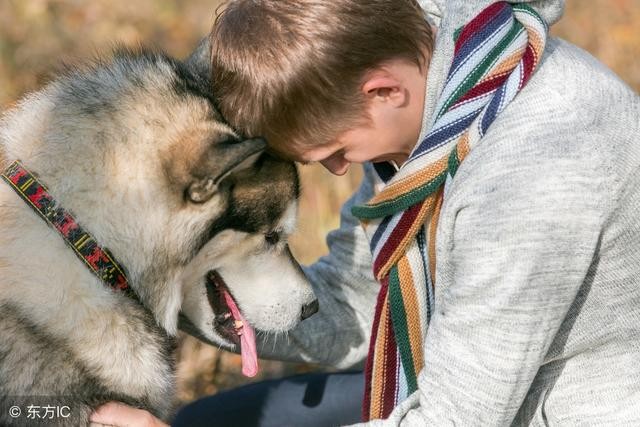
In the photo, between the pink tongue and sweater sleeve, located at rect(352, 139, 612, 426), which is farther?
the pink tongue

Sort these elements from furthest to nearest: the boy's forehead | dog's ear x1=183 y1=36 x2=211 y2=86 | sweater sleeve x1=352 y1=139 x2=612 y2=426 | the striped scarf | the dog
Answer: dog's ear x1=183 y1=36 x2=211 y2=86 → the boy's forehead → the dog → the striped scarf → sweater sleeve x1=352 y1=139 x2=612 y2=426

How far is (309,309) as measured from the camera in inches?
85.8

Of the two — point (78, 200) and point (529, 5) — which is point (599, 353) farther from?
point (78, 200)

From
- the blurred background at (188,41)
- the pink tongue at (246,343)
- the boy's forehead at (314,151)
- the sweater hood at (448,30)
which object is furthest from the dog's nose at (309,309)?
the blurred background at (188,41)

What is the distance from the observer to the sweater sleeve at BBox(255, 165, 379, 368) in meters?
2.38

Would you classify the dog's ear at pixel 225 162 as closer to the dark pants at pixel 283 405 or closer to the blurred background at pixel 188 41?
the dark pants at pixel 283 405

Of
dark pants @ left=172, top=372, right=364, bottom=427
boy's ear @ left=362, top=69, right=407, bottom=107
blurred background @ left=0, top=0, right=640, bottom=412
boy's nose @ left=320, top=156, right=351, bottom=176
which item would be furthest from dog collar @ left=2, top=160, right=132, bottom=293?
blurred background @ left=0, top=0, right=640, bottom=412

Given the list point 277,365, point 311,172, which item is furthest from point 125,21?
point 277,365

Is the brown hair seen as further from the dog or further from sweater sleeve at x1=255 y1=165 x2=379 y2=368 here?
sweater sleeve at x1=255 y1=165 x2=379 y2=368

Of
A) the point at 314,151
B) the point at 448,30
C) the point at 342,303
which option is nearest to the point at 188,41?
the point at 342,303

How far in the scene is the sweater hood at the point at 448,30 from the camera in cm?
179

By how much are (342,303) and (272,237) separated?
0.49 metres

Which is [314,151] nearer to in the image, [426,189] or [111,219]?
[426,189]

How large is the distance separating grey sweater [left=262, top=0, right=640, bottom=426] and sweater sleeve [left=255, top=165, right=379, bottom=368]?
0.66 metres
